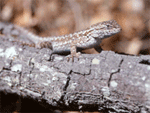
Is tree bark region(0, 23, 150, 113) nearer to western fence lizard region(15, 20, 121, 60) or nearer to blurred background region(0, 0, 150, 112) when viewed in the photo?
western fence lizard region(15, 20, 121, 60)

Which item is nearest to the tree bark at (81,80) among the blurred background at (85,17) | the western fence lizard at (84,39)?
the western fence lizard at (84,39)

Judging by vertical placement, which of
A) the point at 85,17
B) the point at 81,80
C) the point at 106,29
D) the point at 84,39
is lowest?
the point at 81,80

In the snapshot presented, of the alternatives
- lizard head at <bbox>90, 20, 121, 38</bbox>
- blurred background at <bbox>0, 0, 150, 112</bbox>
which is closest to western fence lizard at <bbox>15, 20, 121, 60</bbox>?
lizard head at <bbox>90, 20, 121, 38</bbox>

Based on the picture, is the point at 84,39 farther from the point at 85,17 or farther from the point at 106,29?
the point at 85,17

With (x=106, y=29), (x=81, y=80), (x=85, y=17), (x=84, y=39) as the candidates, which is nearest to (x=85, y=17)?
(x=85, y=17)

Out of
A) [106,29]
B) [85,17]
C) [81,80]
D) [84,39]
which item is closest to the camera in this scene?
[81,80]

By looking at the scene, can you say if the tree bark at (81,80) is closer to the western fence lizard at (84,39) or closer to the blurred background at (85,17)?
the western fence lizard at (84,39)

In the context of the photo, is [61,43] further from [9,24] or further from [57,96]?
[9,24]
